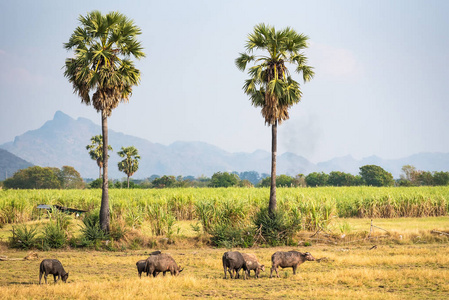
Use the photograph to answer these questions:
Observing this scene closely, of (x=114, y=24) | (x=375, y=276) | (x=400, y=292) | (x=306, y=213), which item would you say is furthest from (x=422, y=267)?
(x=114, y=24)

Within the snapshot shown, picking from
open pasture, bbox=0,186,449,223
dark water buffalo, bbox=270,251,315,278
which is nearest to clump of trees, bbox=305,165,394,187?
open pasture, bbox=0,186,449,223

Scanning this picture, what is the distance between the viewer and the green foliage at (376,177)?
114m

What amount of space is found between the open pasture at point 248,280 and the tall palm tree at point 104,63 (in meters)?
6.78

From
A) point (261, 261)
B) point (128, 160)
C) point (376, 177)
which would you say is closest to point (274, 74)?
point (261, 261)

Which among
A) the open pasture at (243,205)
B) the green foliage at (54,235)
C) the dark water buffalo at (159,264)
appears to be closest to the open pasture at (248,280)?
the dark water buffalo at (159,264)

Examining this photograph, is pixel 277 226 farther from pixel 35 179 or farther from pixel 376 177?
pixel 35 179

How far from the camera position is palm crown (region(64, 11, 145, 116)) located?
81.3 feet

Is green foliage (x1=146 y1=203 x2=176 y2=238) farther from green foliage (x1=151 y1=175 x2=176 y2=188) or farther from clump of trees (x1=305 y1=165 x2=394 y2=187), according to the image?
clump of trees (x1=305 y1=165 x2=394 y2=187)

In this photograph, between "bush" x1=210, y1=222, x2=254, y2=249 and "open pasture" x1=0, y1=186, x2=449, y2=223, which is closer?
"bush" x1=210, y1=222, x2=254, y2=249

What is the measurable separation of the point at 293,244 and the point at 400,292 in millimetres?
11422

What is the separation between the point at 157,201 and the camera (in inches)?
1201

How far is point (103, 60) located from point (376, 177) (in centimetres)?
9956

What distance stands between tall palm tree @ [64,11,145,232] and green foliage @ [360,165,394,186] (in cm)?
9780

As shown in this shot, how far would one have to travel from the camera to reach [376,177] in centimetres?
11444
